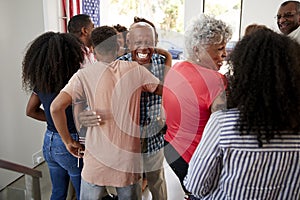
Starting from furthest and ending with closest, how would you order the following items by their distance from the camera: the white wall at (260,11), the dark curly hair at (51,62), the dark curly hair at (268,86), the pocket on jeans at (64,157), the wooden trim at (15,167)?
the white wall at (260,11), the pocket on jeans at (64,157), the dark curly hair at (51,62), the wooden trim at (15,167), the dark curly hair at (268,86)

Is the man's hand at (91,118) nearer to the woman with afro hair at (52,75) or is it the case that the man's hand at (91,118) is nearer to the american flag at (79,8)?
the woman with afro hair at (52,75)

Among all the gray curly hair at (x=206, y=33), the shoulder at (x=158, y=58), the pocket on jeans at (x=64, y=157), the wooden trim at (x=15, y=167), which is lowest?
the pocket on jeans at (x=64, y=157)

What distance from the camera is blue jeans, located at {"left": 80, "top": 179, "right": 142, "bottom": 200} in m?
1.66

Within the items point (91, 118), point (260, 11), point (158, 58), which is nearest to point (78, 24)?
point (158, 58)

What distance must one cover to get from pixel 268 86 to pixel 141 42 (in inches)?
48.9

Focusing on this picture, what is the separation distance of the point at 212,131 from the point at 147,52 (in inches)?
44.7

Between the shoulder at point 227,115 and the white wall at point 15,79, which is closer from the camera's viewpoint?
the shoulder at point 227,115

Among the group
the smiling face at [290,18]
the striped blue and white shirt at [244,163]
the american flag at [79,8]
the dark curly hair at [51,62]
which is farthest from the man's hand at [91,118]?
the american flag at [79,8]

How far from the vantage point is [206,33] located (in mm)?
1619

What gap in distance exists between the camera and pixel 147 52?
213 cm

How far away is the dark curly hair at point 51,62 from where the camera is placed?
177cm

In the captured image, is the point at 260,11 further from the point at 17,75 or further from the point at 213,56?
the point at 17,75

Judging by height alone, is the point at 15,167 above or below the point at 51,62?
below

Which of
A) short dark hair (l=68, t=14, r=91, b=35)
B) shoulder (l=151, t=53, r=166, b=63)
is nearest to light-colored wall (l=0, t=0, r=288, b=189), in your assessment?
short dark hair (l=68, t=14, r=91, b=35)
